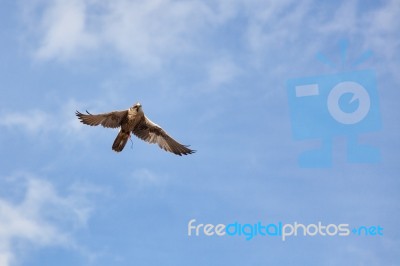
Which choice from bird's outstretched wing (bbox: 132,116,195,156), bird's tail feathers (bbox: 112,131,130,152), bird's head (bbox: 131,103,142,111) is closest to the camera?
bird's tail feathers (bbox: 112,131,130,152)

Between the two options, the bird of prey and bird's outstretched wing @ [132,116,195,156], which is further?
bird's outstretched wing @ [132,116,195,156]

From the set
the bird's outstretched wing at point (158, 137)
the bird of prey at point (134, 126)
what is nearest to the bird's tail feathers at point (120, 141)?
the bird of prey at point (134, 126)

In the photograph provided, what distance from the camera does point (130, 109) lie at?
2492 centimetres

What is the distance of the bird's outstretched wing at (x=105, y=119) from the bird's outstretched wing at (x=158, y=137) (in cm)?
93

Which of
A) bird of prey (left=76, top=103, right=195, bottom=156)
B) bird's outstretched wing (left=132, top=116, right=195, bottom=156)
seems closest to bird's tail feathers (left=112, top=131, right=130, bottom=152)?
bird of prey (left=76, top=103, right=195, bottom=156)

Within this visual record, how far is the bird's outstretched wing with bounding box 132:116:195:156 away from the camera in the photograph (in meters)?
25.9

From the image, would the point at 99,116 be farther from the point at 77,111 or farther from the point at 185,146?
the point at 185,146

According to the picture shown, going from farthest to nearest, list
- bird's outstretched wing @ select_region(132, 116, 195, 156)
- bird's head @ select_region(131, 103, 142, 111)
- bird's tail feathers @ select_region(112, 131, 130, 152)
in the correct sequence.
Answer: bird's outstretched wing @ select_region(132, 116, 195, 156) < bird's head @ select_region(131, 103, 142, 111) < bird's tail feathers @ select_region(112, 131, 130, 152)

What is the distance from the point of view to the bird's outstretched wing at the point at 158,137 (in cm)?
2586

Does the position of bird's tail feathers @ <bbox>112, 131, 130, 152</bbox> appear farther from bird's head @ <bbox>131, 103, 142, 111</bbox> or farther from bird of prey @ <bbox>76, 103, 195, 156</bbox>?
bird's head @ <bbox>131, 103, 142, 111</bbox>

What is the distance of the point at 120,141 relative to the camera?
80.6 feet

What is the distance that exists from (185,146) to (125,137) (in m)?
2.40

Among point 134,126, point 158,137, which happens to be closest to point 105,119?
point 134,126

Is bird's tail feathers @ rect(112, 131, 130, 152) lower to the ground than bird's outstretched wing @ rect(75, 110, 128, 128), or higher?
lower
